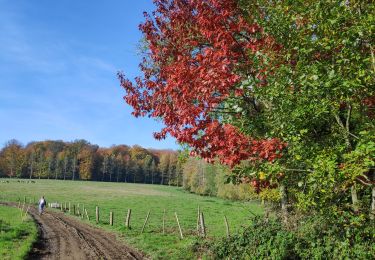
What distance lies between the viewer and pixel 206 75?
7.81m

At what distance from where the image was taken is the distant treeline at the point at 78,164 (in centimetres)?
16775

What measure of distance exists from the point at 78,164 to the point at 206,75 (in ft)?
592

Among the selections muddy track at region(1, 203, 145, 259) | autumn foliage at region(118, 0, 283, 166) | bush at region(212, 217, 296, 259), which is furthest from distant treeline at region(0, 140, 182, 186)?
autumn foliage at region(118, 0, 283, 166)

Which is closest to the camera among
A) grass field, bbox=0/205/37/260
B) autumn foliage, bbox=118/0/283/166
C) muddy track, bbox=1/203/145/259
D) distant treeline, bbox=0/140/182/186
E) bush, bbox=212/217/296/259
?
autumn foliage, bbox=118/0/283/166

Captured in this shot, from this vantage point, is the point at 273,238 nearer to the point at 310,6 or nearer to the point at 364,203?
the point at 364,203

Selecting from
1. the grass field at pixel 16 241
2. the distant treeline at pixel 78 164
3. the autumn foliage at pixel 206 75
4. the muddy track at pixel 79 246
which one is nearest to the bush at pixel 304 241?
the autumn foliage at pixel 206 75

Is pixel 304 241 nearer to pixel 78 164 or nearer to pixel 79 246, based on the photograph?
pixel 79 246

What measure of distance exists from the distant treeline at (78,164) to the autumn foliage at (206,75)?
163251 millimetres

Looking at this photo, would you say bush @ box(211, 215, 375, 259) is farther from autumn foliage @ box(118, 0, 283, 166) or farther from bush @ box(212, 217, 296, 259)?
autumn foliage @ box(118, 0, 283, 166)

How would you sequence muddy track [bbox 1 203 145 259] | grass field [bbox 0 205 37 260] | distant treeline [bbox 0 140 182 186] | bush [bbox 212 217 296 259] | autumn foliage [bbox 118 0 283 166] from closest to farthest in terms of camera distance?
1. autumn foliage [bbox 118 0 283 166]
2. bush [bbox 212 217 296 259]
3. grass field [bbox 0 205 37 260]
4. muddy track [bbox 1 203 145 259]
5. distant treeline [bbox 0 140 182 186]

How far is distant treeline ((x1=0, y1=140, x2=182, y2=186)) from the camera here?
16775 cm

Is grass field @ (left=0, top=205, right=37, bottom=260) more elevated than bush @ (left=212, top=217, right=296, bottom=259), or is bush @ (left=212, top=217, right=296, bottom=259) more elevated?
bush @ (left=212, top=217, right=296, bottom=259)

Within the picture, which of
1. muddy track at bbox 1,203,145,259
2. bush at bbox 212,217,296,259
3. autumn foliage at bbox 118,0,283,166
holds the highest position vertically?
autumn foliage at bbox 118,0,283,166

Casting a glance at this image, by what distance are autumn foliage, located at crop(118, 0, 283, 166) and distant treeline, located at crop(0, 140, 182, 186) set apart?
16325 cm
